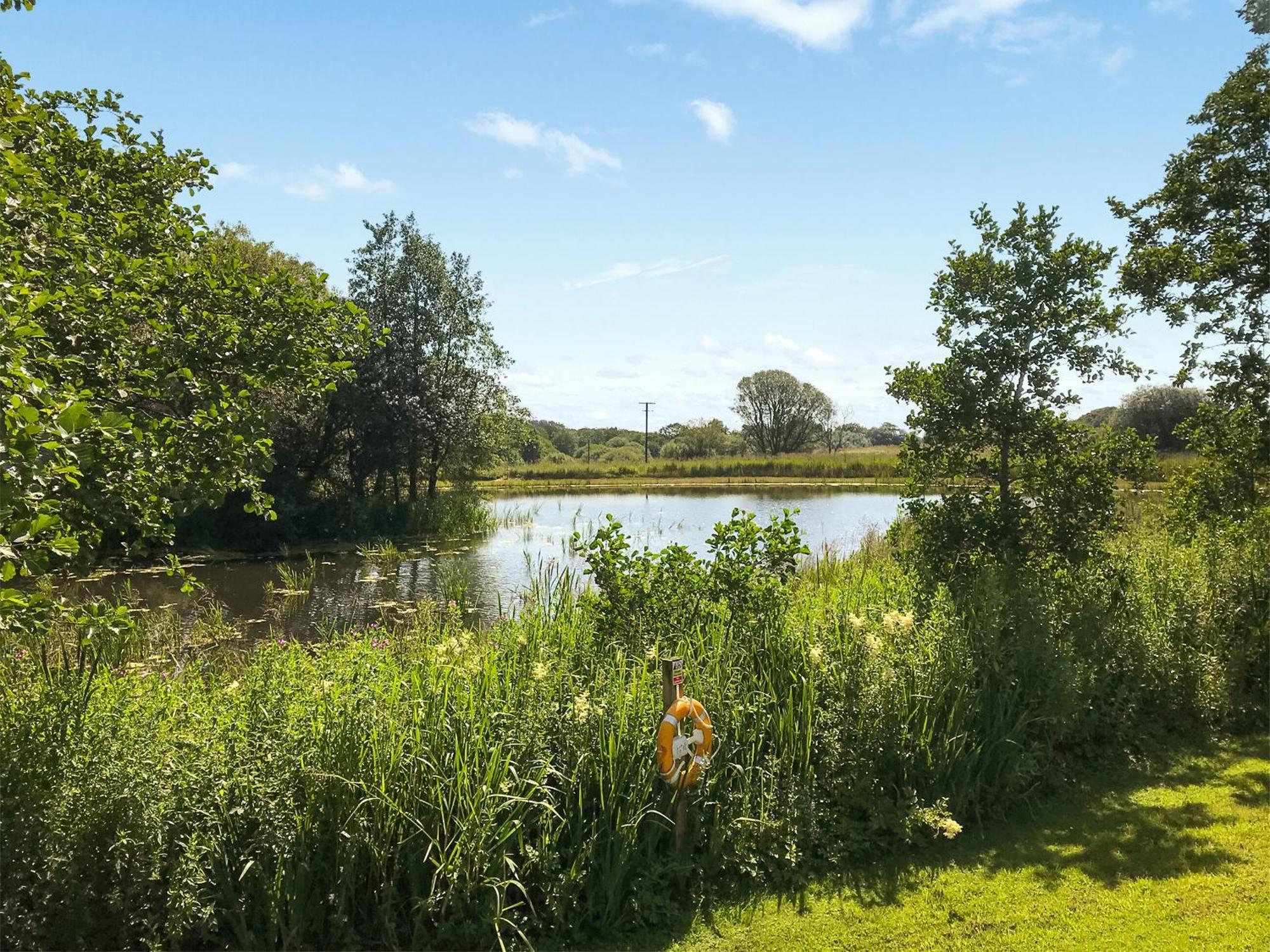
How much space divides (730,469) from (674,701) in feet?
170

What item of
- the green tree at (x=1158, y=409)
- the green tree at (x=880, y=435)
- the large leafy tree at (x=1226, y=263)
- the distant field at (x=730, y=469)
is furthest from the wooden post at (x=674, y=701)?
the green tree at (x=880, y=435)

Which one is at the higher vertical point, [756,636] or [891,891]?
[756,636]

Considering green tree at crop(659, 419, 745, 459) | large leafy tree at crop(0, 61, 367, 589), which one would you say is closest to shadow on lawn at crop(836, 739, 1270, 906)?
large leafy tree at crop(0, 61, 367, 589)

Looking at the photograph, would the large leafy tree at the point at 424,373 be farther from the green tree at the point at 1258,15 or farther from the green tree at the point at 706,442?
the green tree at the point at 706,442

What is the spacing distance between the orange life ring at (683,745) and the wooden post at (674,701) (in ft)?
0.24

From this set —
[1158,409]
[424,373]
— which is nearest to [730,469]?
[1158,409]

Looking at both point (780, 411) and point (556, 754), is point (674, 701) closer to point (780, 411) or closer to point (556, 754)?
point (556, 754)

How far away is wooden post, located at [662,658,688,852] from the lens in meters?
4.18

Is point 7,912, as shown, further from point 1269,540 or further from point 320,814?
point 1269,540

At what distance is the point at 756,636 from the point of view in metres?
5.84

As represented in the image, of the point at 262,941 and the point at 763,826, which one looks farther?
the point at 763,826

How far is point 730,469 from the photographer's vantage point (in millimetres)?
55688

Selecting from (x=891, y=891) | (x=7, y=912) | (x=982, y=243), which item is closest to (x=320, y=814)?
(x=7, y=912)

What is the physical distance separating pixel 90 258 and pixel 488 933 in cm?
436
